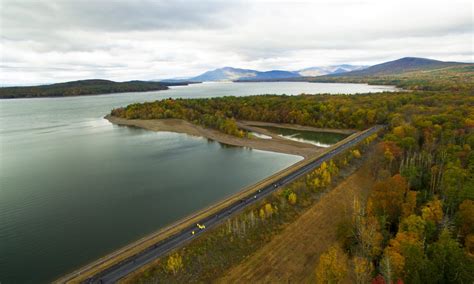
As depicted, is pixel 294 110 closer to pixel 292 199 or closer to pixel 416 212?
pixel 292 199

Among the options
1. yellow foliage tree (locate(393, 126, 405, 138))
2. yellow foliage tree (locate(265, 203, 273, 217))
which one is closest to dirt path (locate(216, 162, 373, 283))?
yellow foliage tree (locate(265, 203, 273, 217))

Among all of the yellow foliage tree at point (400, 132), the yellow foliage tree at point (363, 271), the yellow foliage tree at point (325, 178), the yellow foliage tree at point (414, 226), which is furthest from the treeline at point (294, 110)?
the yellow foliage tree at point (363, 271)

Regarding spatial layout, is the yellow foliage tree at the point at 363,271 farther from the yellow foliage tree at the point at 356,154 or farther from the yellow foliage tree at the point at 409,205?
the yellow foliage tree at the point at 356,154

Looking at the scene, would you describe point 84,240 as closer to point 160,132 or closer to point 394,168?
point 394,168

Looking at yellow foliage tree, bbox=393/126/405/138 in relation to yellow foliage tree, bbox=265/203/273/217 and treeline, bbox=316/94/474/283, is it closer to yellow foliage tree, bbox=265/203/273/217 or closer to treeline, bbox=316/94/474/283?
treeline, bbox=316/94/474/283

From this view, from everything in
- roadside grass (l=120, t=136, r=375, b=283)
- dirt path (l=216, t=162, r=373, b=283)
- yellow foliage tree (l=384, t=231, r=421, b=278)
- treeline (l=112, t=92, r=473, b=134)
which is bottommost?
dirt path (l=216, t=162, r=373, b=283)

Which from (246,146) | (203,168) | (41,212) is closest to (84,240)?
(41,212)
